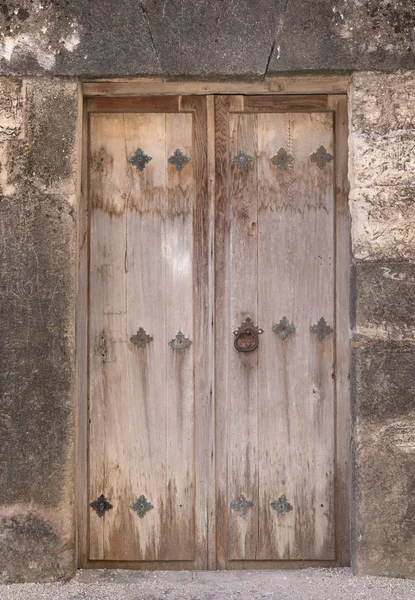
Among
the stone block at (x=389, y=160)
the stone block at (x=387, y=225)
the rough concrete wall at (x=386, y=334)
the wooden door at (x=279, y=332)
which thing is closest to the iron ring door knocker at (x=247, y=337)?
the wooden door at (x=279, y=332)

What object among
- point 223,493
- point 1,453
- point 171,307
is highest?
point 171,307

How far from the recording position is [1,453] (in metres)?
3.11

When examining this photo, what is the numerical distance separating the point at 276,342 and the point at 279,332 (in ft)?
0.16

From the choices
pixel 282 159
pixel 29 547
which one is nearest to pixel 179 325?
pixel 282 159

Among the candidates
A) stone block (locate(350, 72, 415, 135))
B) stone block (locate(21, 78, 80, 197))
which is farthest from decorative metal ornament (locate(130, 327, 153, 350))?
stone block (locate(350, 72, 415, 135))

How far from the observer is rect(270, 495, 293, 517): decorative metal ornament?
3.36m

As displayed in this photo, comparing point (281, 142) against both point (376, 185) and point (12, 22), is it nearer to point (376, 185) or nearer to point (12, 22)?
point (376, 185)

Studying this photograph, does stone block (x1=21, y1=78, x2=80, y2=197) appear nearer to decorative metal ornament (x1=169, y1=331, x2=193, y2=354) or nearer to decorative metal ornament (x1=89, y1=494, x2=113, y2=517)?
decorative metal ornament (x1=169, y1=331, x2=193, y2=354)

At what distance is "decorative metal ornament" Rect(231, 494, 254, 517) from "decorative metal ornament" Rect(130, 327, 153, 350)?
817 millimetres

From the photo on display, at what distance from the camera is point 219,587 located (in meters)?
3.15

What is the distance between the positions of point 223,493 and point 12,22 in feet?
7.35

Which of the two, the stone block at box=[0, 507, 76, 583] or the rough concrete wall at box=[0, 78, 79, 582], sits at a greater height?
the rough concrete wall at box=[0, 78, 79, 582]

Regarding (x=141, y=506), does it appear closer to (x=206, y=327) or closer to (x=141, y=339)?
(x=141, y=339)

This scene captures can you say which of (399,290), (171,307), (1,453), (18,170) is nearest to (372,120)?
(399,290)
